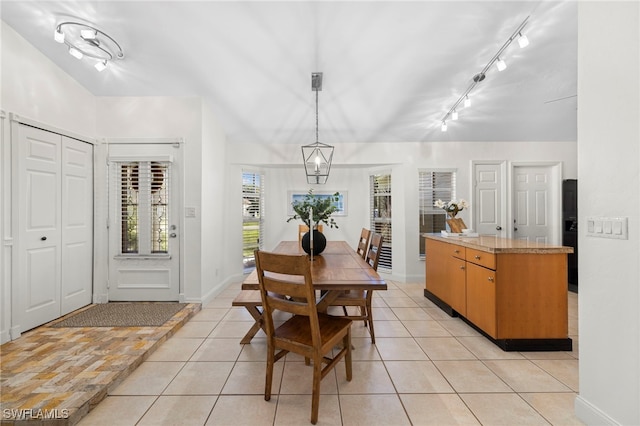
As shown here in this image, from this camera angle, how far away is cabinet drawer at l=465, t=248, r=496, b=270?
8.03 feet

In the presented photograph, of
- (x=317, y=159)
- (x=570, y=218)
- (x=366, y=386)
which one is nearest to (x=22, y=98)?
(x=317, y=159)

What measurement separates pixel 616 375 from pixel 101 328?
3.86 m

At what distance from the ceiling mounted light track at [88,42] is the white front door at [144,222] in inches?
40.6

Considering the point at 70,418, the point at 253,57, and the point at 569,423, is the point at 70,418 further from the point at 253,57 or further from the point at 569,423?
the point at 253,57

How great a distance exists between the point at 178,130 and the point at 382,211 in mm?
3506

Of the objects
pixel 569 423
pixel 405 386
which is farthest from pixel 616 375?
pixel 405 386

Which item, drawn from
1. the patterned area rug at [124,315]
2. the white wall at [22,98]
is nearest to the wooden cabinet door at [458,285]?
the patterned area rug at [124,315]

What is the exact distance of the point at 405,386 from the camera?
1.92 m

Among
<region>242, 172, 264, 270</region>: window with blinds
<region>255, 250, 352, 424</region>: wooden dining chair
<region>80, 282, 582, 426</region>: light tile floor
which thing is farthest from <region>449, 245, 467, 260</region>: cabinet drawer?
<region>242, 172, 264, 270</region>: window with blinds

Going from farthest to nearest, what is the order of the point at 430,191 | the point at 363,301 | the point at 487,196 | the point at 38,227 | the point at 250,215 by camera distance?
the point at 250,215
the point at 430,191
the point at 487,196
the point at 38,227
the point at 363,301

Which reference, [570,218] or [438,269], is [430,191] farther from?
[570,218]

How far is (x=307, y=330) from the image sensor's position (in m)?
1.78

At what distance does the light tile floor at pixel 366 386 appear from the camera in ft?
5.35

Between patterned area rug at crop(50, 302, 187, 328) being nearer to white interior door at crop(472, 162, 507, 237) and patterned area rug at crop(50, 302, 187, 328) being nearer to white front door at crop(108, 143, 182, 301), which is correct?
white front door at crop(108, 143, 182, 301)
